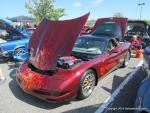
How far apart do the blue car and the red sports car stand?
3.45 meters

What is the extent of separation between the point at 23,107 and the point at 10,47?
4.92m

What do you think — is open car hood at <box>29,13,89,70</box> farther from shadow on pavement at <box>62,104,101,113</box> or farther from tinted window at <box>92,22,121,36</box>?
tinted window at <box>92,22,121,36</box>

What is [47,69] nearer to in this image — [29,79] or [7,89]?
[29,79]

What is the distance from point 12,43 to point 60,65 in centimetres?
462

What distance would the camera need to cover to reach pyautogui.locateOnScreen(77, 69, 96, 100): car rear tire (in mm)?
5447

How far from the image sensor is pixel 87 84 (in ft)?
18.7

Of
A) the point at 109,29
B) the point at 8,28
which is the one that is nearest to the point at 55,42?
the point at 109,29

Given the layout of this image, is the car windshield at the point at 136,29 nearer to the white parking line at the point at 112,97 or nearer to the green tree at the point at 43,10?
the white parking line at the point at 112,97

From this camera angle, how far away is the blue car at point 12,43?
9.58m

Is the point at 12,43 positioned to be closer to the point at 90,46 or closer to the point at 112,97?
the point at 90,46

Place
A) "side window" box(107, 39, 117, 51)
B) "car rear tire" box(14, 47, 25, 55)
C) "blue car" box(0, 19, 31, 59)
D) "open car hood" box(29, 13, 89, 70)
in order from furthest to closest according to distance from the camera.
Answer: "car rear tire" box(14, 47, 25, 55), "blue car" box(0, 19, 31, 59), "side window" box(107, 39, 117, 51), "open car hood" box(29, 13, 89, 70)

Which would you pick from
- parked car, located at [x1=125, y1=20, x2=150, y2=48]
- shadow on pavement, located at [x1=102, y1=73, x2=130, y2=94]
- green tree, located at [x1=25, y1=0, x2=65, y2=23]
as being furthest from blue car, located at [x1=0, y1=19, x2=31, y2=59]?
green tree, located at [x1=25, y1=0, x2=65, y2=23]

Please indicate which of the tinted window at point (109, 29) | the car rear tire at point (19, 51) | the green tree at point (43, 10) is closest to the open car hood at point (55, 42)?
the tinted window at point (109, 29)

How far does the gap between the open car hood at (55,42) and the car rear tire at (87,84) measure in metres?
0.73
